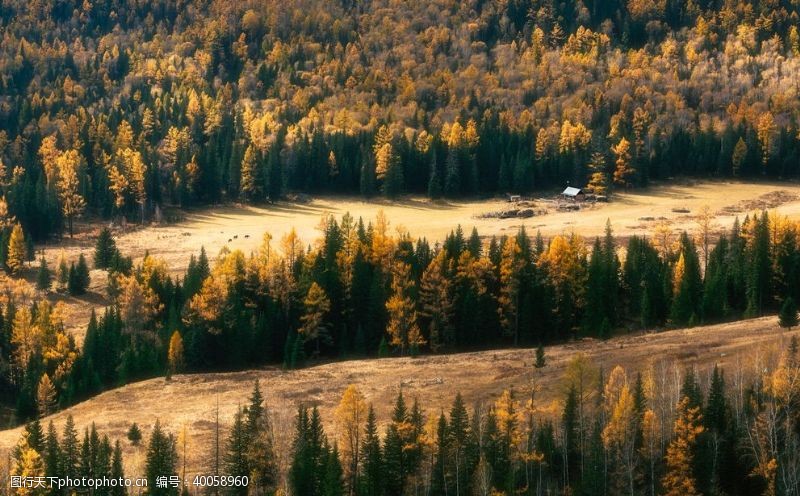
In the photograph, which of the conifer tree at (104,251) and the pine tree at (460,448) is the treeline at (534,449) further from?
the conifer tree at (104,251)

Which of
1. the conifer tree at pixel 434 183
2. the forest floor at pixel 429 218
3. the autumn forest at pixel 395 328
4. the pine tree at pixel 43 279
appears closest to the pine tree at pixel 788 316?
the autumn forest at pixel 395 328

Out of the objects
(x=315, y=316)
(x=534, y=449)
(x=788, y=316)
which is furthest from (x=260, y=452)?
(x=788, y=316)

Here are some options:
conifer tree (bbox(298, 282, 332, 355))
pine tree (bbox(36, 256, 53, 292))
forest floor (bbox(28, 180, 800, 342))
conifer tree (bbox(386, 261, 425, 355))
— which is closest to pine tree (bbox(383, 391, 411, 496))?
conifer tree (bbox(386, 261, 425, 355))

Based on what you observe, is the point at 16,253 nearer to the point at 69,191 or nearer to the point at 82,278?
the point at 82,278

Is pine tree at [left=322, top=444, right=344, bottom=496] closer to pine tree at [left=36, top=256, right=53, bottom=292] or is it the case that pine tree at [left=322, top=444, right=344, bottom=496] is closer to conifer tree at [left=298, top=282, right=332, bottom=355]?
conifer tree at [left=298, top=282, right=332, bottom=355]

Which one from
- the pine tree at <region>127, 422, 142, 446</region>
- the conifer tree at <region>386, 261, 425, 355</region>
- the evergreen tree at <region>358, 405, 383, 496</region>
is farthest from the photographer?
the conifer tree at <region>386, 261, 425, 355</region>

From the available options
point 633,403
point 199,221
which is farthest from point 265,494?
point 199,221

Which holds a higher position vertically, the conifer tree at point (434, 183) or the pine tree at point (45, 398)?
the conifer tree at point (434, 183)
